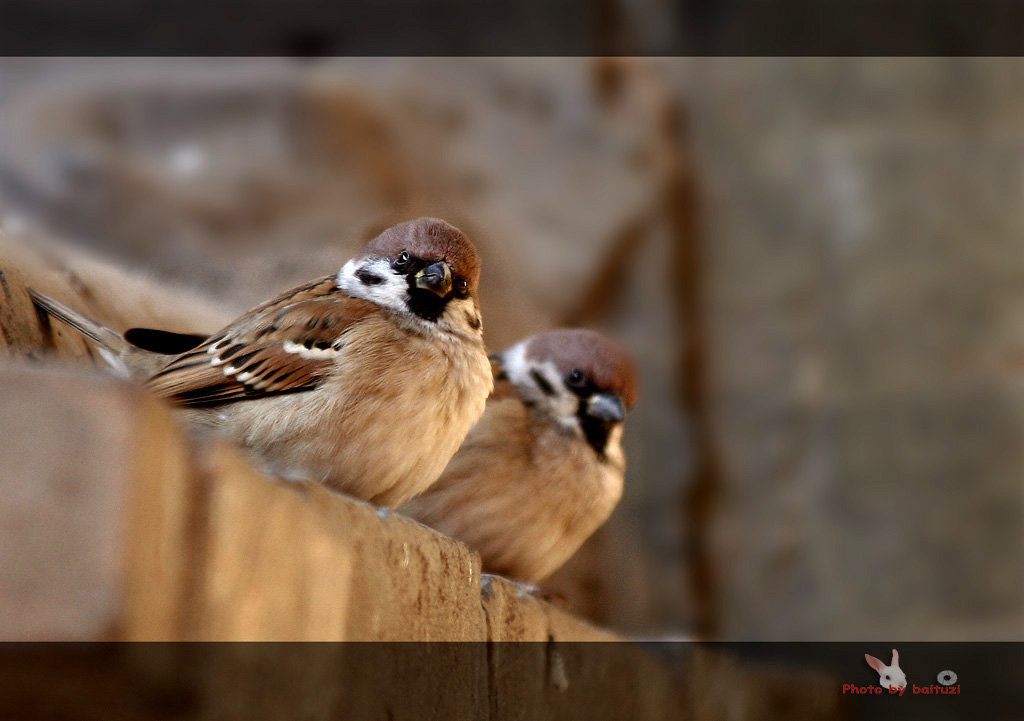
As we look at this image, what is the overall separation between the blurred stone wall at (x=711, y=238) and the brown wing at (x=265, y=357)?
6.38 feet

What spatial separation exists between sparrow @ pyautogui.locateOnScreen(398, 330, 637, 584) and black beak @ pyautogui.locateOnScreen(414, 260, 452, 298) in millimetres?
621

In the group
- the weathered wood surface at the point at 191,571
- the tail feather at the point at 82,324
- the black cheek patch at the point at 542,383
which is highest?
the black cheek patch at the point at 542,383

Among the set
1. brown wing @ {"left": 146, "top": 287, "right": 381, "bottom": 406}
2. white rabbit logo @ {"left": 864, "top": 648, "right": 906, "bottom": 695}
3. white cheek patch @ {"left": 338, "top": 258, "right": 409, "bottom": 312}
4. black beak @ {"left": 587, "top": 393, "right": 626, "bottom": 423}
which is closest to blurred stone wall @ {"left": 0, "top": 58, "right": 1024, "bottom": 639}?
white rabbit logo @ {"left": 864, "top": 648, "right": 906, "bottom": 695}

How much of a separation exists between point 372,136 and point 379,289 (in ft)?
8.75

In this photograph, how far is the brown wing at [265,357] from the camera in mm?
1652

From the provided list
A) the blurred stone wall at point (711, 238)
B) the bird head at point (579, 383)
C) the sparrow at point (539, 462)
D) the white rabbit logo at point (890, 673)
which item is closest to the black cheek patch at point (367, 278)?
the sparrow at point (539, 462)

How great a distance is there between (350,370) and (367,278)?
30cm

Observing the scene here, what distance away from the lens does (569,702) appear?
2188 millimetres

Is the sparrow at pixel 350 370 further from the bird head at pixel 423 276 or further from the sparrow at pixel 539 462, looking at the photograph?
the sparrow at pixel 539 462

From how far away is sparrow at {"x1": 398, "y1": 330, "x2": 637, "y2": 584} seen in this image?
2375 millimetres

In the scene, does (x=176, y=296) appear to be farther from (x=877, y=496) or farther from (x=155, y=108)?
Result: (x=877, y=496)

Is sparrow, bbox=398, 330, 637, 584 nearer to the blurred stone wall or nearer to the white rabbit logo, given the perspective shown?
the blurred stone wall

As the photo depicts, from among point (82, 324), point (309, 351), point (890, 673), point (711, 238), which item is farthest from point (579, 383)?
point (711, 238)

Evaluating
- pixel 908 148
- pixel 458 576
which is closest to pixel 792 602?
pixel 908 148
